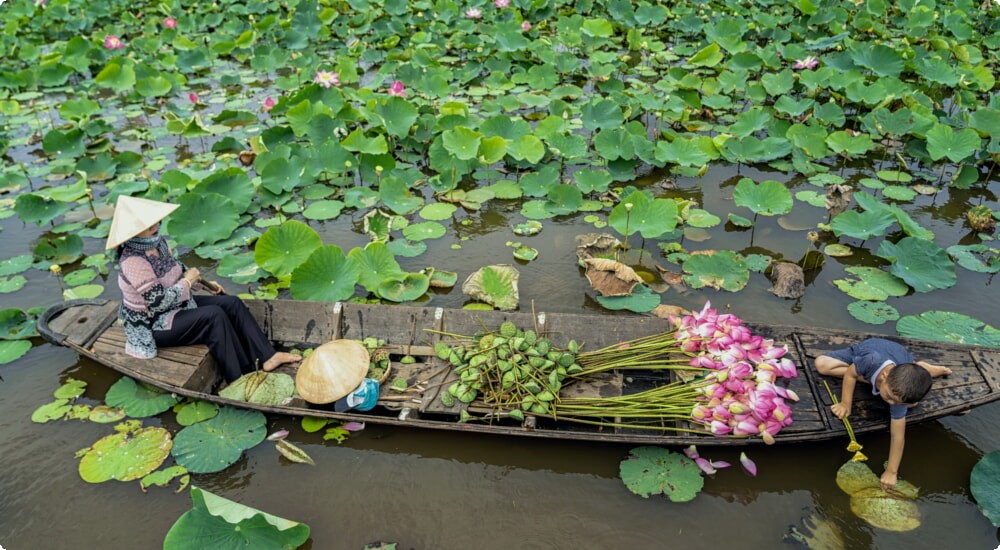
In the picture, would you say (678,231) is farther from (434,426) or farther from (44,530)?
(44,530)

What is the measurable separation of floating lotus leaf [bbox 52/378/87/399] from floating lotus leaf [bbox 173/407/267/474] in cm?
100

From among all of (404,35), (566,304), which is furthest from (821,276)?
(404,35)

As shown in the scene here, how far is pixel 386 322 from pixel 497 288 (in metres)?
0.93

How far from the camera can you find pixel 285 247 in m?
4.63

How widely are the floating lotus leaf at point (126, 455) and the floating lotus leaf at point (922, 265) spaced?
5396mm

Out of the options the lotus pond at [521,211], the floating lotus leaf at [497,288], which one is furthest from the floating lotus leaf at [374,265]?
the floating lotus leaf at [497,288]

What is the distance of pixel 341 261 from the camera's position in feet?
14.4

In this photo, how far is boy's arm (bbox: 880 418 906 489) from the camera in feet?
10.1

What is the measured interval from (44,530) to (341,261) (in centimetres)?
230

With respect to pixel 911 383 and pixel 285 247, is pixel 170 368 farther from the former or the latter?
pixel 911 383

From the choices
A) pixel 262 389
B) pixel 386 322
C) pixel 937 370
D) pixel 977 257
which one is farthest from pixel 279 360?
pixel 977 257

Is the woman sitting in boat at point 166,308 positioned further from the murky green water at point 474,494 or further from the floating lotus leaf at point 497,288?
the floating lotus leaf at point 497,288

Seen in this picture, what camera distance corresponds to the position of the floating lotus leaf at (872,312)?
4.42 metres

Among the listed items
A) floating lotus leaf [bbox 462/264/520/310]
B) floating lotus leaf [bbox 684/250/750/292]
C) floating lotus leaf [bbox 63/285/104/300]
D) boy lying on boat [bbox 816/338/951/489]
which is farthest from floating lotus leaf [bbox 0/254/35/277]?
boy lying on boat [bbox 816/338/951/489]
